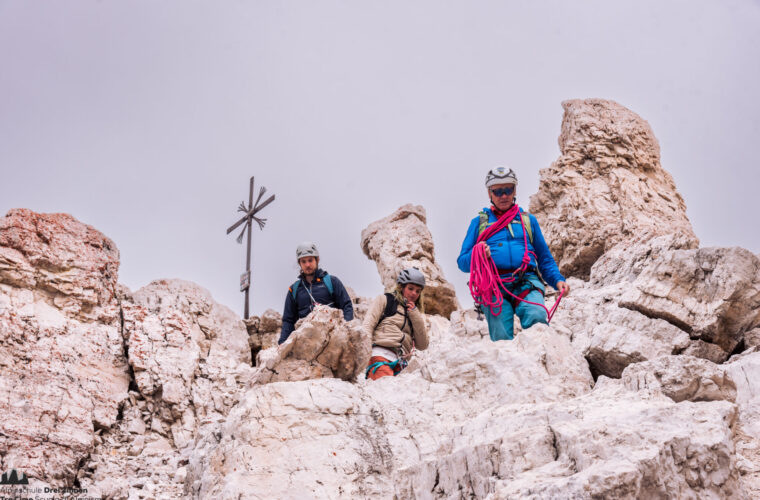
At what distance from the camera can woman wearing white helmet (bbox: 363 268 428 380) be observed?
306 inches

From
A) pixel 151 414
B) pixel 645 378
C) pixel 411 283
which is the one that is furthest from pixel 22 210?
pixel 645 378

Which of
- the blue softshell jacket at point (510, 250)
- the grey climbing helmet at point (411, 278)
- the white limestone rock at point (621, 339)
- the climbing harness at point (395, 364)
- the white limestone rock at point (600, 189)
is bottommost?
the white limestone rock at point (621, 339)

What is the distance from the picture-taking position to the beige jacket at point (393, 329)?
7820mm

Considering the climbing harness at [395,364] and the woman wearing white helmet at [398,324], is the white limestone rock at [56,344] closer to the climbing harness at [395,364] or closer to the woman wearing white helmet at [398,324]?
the climbing harness at [395,364]

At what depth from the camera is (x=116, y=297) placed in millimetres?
9500

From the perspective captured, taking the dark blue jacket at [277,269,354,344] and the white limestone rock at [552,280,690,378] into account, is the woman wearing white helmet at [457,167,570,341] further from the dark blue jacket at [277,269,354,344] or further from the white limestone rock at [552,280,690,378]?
the dark blue jacket at [277,269,354,344]

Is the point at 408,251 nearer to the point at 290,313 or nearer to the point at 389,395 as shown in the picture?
the point at 290,313

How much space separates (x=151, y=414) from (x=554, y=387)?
15.8ft

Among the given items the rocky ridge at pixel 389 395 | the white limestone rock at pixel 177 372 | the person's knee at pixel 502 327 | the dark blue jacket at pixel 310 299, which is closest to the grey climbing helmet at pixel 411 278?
the rocky ridge at pixel 389 395

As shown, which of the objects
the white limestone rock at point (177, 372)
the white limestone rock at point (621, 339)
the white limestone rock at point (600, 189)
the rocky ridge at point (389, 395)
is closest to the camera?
the rocky ridge at point (389, 395)

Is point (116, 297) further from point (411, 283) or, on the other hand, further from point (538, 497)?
point (538, 497)

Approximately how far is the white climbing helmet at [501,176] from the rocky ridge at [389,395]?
163 cm

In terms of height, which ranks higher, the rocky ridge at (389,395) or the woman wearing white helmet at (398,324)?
the woman wearing white helmet at (398,324)

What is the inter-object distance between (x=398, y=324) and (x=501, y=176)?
2176 mm
